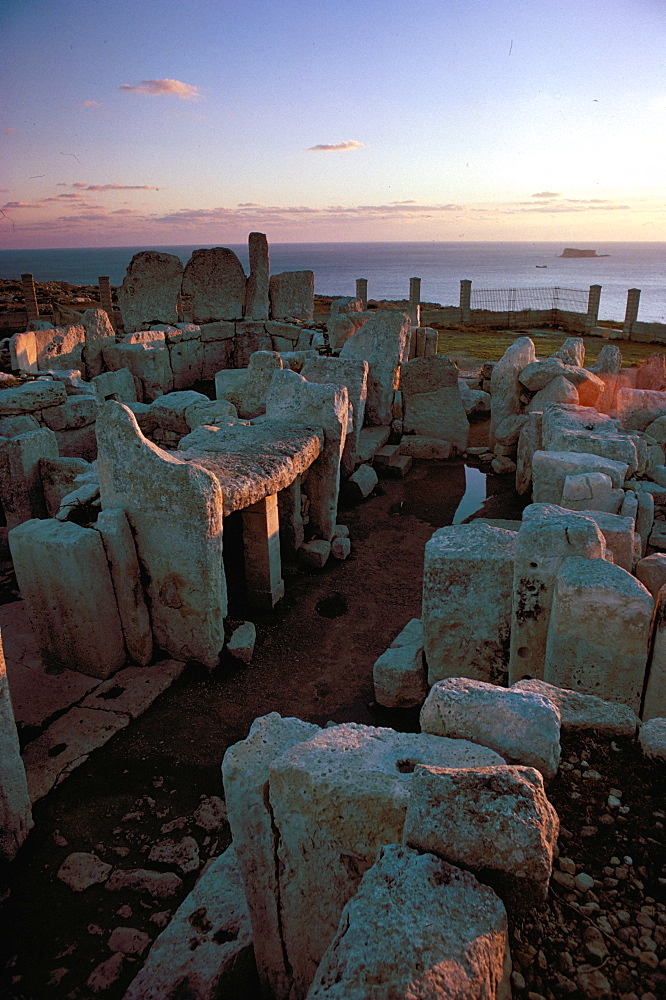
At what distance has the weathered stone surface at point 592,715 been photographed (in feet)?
8.21

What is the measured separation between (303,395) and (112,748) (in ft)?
13.9

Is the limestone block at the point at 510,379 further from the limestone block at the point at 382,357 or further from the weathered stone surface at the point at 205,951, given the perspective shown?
the weathered stone surface at the point at 205,951

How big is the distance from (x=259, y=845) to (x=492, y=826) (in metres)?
1.09

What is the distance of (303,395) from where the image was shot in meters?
7.30

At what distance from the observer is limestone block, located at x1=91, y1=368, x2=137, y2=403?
1193cm

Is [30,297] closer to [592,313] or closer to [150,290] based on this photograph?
[150,290]

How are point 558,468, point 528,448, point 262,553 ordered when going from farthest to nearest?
point 528,448 < point 558,468 < point 262,553

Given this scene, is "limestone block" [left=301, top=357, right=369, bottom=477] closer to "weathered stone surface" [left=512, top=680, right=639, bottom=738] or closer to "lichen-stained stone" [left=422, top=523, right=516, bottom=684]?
"lichen-stained stone" [left=422, top=523, right=516, bottom=684]

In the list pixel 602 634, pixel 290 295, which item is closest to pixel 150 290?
pixel 290 295

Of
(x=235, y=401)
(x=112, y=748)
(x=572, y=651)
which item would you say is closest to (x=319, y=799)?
(x=572, y=651)

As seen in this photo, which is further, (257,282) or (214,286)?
(257,282)

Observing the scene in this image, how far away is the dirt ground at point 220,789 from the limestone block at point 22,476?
2.64 metres

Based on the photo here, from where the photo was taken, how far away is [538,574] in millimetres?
3545

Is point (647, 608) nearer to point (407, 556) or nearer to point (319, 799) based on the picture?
point (319, 799)
